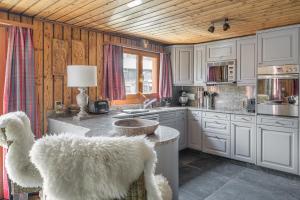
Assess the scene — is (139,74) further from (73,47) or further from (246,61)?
(246,61)

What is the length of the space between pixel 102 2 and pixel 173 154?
5.79ft

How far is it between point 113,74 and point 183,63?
68.2 inches

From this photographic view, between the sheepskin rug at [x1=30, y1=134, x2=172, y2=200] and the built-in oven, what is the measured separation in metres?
3.05

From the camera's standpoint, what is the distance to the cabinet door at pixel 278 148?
3.16 m

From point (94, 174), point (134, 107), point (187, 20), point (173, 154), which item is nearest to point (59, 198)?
point (94, 174)

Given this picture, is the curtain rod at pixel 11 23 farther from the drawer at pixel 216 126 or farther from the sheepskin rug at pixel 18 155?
the drawer at pixel 216 126

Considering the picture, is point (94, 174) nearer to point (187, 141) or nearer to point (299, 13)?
point (299, 13)

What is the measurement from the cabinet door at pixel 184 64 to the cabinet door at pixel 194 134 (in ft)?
2.83

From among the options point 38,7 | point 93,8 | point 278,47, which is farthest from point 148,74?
point 38,7

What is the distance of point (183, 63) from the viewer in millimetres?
4609

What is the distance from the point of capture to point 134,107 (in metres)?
4.06

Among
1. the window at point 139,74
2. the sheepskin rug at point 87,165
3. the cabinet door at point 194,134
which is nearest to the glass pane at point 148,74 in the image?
the window at point 139,74

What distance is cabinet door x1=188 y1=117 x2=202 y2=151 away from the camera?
4.27 meters

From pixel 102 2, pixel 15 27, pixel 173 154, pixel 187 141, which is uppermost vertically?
pixel 102 2
